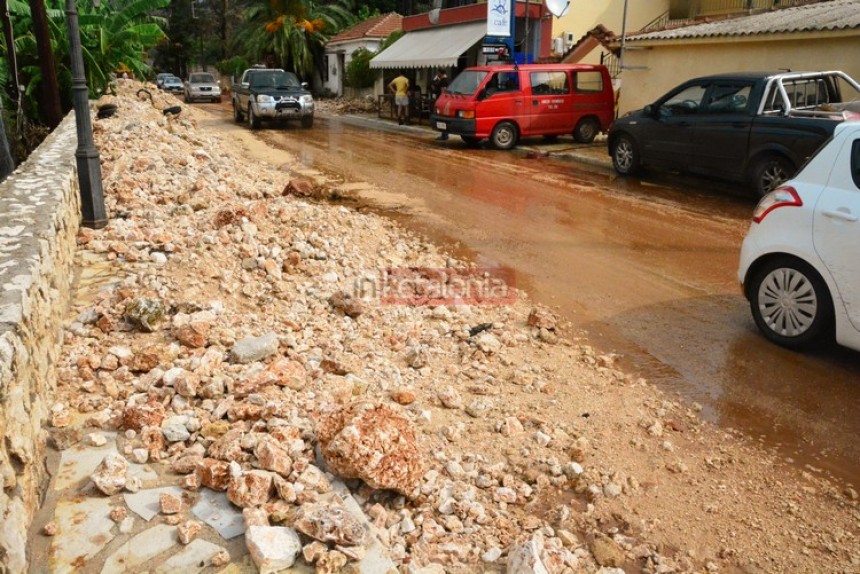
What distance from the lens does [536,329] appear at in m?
5.59

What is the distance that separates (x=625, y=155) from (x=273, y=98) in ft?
40.2

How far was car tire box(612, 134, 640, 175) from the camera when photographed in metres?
13.3

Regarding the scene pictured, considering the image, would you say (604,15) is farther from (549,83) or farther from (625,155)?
(625,155)

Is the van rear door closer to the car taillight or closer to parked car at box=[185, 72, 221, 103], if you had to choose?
the car taillight

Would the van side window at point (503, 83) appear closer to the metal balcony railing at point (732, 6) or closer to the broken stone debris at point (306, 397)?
the metal balcony railing at point (732, 6)

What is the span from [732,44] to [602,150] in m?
3.62

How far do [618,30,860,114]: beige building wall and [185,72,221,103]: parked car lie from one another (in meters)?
26.6

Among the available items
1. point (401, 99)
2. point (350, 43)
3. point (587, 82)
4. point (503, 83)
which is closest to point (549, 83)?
point (587, 82)

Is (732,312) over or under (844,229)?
under

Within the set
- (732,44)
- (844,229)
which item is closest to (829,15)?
(732,44)

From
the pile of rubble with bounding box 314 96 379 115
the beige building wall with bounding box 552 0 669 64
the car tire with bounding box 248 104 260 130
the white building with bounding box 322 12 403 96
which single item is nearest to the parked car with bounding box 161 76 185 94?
the white building with bounding box 322 12 403 96

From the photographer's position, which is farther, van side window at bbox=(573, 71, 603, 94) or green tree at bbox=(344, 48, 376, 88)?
green tree at bbox=(344, 48, 376, 88)

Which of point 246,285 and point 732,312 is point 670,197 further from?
point 246,285

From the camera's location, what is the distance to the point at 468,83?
17.9 m
